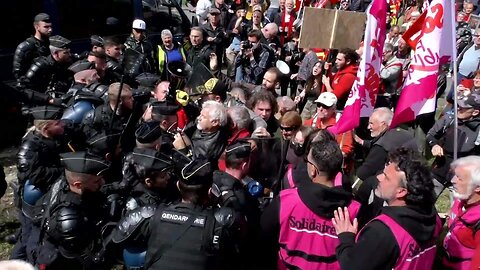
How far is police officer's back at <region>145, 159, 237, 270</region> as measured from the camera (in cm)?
292

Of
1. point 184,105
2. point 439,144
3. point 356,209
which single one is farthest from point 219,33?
point 356,209

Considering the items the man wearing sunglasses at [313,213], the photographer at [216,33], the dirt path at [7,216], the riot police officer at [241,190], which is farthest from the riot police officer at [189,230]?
the photographer at [216,33]

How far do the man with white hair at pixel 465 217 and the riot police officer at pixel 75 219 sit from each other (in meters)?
2.40

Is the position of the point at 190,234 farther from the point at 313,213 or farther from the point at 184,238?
the point at 313,213

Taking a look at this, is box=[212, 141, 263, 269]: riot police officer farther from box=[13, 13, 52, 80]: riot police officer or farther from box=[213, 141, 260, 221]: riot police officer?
box=[13, 13, 52, 80]: riot police officer

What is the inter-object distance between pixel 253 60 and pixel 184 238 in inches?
231

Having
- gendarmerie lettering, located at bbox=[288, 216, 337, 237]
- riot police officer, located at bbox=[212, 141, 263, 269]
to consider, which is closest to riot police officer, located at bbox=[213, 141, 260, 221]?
riot police officer, located at bbox=[212, 141, 263, 269]

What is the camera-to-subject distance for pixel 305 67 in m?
8.19

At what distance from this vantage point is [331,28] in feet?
20.9

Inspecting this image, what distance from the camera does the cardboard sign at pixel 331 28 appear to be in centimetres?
631

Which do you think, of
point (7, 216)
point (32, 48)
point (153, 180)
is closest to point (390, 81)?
point (153, 180)

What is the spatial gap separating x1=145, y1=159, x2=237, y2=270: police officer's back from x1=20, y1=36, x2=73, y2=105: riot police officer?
4.29 metres

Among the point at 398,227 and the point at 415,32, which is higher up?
the point at 415,32

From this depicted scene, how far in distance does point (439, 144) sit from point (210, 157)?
251 centimetres
